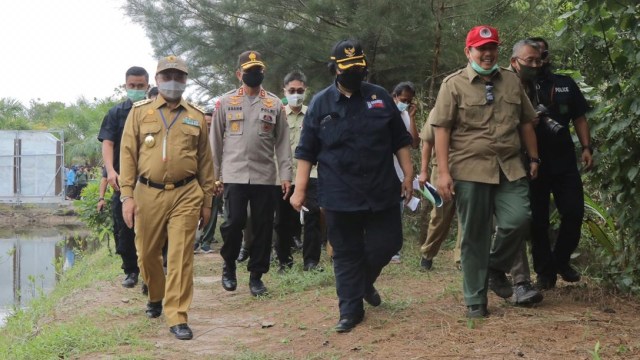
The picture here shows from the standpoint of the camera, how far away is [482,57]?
17.6ft

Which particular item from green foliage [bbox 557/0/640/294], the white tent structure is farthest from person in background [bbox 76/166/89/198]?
green foliage [bbox 557/0/640/294]

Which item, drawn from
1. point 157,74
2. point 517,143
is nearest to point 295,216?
point 157,74

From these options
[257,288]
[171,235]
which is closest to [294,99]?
[257,288]

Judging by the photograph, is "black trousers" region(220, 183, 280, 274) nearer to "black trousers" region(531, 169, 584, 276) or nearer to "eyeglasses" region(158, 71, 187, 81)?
"eyeglasses" region(158, 71, 187, 81)

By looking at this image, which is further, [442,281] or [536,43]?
[442,281]

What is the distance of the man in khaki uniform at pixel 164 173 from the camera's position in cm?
594

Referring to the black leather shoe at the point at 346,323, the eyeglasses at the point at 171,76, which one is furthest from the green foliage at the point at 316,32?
the black leather shoe at the point at 346,323

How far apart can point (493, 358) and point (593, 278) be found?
7.89ft

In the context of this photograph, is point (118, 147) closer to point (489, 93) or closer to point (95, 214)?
point (489, 93)

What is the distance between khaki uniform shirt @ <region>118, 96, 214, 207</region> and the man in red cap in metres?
1.85

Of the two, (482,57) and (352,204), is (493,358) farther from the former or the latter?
(482,57)

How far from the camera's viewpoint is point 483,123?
538cm

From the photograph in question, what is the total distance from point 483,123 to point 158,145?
7.80 ft

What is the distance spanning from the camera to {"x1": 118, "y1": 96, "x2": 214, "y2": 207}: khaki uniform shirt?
19.6 ft
